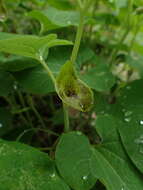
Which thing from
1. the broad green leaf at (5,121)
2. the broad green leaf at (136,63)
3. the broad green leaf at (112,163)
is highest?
the broad green leaf at (136,63)

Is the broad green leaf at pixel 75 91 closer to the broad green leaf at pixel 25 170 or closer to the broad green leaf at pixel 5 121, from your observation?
the broad green leaf at pixel 25 170

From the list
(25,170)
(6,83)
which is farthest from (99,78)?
(25,170)

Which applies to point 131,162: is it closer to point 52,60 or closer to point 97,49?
point 52,60

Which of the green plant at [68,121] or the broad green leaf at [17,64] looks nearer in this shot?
the green plant at [68,121]

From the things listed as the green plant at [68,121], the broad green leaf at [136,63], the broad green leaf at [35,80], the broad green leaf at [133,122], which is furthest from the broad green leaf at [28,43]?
the broad green leaf at [136,63]

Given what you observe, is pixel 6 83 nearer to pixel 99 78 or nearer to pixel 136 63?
pixel 99 78

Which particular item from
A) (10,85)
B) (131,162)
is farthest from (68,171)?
(10,85)

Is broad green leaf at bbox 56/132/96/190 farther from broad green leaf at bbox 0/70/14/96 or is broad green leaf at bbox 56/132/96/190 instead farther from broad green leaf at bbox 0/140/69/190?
broad green leaf at bbox 0/70/14/96
